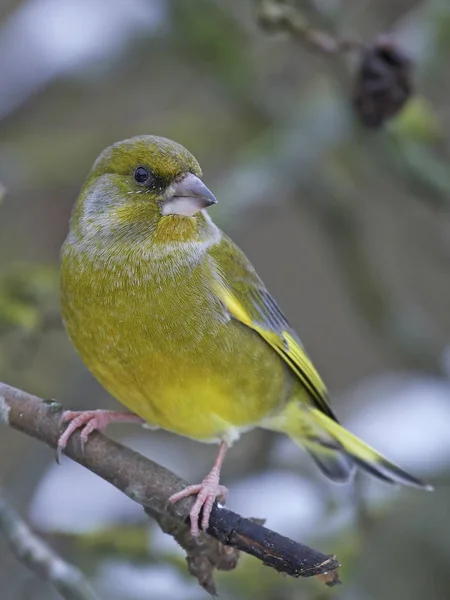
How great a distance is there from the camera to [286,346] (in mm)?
3652

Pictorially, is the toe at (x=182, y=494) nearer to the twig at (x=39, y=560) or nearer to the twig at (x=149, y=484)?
the twig at (x=149, y=484)

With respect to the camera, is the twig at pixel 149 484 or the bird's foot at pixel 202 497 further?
the bird's foot at pixel 202 497

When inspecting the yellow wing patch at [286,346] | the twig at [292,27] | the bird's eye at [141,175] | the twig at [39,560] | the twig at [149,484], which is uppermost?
the twig at [292,27]

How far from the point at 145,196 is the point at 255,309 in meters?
0.63

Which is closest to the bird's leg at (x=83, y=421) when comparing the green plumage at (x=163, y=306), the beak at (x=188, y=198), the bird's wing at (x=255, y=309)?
the green plumage at (x=163, y=306)

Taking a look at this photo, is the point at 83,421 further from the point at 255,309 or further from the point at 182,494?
the point at 255,309

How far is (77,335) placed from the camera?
10.8 ft

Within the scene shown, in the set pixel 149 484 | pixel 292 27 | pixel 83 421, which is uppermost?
pixel 292 27

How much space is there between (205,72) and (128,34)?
0.49 metres

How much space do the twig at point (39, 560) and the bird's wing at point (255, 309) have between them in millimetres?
1036

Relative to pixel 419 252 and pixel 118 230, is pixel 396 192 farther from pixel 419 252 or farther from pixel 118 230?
pixel 118 230

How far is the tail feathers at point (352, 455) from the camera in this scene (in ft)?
12.1

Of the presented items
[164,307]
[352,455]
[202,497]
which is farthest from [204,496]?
[352,455]

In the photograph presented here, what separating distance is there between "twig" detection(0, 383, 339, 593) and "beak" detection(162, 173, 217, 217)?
2.47 feet
